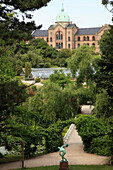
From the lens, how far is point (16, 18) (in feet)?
42.3

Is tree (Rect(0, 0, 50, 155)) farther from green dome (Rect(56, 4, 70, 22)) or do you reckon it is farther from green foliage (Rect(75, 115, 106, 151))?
green dome (Rect(56, 4, 70, 22))

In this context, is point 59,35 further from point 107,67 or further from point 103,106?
point 107,67

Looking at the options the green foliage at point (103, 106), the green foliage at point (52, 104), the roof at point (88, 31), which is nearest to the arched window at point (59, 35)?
the roof at point (88, 31)

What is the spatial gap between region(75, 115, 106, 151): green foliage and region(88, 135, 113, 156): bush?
376mm

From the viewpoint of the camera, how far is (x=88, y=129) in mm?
20734

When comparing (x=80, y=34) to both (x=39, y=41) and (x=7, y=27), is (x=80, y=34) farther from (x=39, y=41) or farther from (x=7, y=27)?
(x=7, y=27)

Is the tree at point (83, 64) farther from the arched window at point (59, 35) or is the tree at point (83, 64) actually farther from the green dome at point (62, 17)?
the green dome at point (62, 17)

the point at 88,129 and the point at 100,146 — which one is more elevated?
the point at 88,129

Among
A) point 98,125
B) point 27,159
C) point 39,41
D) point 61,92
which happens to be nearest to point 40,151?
point 27,159

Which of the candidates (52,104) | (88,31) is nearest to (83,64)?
(52,104)

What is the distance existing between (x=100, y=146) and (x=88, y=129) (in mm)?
1390

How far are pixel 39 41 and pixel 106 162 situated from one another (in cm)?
→ 7365

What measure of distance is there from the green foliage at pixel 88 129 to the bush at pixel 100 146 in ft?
1.23

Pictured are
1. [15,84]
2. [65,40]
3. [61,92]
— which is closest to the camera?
[15,84]
